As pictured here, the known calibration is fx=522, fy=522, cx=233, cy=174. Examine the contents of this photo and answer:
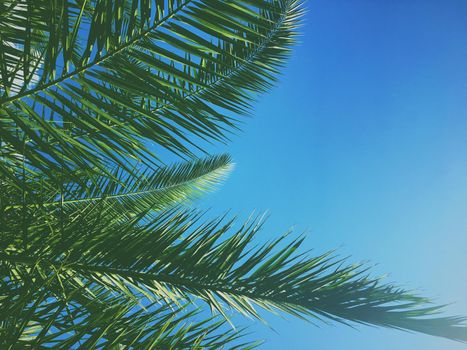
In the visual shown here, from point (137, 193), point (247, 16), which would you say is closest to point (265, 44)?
point (247, 16)

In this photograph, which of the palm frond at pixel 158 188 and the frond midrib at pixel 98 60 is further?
the palm frond at pixel 158 188

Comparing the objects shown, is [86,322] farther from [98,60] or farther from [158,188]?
[158,188]

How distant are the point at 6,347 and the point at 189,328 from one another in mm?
517

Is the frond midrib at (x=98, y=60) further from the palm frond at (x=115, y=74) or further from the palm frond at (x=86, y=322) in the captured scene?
the palm frond at (x=86, y=322)

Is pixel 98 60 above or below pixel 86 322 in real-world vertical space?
above

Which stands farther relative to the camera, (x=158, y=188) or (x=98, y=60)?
(x=158, y=188)

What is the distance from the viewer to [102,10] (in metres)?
1.11

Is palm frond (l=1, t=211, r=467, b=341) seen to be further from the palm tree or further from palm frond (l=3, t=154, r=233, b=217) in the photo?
palm frond (l=3, t=154, r=233, b=217)

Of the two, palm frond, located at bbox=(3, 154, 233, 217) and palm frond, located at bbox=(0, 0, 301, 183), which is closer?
palm frond, located at bbox=(0, 0, 301, 183)

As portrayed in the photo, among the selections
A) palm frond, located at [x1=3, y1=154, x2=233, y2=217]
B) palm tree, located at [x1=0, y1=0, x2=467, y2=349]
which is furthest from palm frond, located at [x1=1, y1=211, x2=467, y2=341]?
palm frond, located at [x1=3, y1=154, x2=233, y2=217]

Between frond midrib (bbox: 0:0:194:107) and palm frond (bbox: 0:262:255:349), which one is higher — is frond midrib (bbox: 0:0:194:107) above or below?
above

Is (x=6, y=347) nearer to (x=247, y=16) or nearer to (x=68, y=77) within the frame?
(x=68, y=77)

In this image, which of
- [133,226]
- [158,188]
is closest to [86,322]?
[133,226]

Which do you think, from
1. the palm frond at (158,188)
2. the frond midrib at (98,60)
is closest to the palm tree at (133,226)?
the frond midrib at (98,60)
